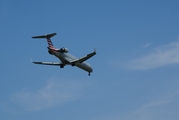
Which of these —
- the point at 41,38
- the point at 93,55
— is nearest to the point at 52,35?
the point at 41,38

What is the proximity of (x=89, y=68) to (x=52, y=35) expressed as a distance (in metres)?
12.8

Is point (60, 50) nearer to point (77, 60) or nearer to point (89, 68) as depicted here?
point (77, 60)

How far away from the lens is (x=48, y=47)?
110 meters

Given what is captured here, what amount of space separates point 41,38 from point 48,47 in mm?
3447

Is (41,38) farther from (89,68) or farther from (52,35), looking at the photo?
(89,68)

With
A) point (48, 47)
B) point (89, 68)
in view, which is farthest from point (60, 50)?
point (89, 68)

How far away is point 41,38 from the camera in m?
112

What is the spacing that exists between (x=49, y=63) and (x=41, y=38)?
7.28 meters

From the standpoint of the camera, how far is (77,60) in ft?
366

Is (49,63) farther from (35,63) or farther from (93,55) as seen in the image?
(93,55)

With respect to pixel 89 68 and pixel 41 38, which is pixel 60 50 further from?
pixel 89 68

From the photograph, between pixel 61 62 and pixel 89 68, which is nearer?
pixel 61 62

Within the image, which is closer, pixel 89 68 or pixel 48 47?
pixel 48 47

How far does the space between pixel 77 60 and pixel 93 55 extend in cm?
453
